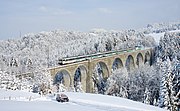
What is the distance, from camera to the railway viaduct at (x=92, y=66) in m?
37.7

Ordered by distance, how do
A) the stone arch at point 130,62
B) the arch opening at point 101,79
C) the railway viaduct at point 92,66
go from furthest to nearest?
the stone arch at point 130,62 < the arch opening at point 101,79 < the railway viaduct at point 92,66

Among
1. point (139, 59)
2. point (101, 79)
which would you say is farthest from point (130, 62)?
point (101, 79)

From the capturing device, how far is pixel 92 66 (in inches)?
1762

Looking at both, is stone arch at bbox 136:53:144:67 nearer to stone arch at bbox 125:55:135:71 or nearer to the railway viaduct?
the railway viaduct

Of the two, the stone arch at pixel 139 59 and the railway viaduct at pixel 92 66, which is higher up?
the stone arch at pixel 139 59

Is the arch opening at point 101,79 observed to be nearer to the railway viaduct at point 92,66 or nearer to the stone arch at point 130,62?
the railway viaduct at point 92,66

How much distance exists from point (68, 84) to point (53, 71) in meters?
5.09

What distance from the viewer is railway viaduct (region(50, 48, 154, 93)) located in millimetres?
37737

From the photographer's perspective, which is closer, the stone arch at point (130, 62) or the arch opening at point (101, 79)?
the arch opening at point (101, 79)

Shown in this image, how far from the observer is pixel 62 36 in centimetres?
13950

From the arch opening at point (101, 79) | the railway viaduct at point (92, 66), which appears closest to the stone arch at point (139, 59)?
the railway viaduct at point (92, 66)

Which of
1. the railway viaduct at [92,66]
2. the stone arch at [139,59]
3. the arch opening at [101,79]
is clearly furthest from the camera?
the stone arch at [139,59]

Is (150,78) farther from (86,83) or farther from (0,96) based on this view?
(0,96)

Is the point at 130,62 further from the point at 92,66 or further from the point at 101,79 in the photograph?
the point at 92,66
